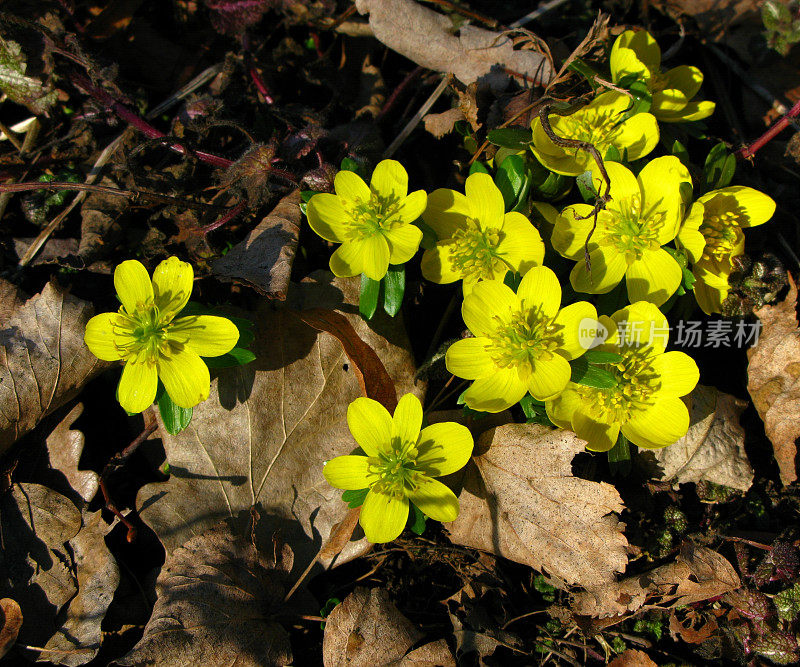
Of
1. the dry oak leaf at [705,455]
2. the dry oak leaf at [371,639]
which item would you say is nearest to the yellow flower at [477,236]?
Result: the dry oak leaf at [705,455]

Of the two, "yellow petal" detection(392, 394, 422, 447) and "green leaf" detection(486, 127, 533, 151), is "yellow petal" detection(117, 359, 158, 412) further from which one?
"green leaf" detection(486, 127, 533, 151)

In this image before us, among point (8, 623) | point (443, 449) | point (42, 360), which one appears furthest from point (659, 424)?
point (8, 623)

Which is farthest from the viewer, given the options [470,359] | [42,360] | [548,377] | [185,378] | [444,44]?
[444,44]

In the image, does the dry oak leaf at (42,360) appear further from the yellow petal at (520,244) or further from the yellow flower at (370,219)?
the yellow petal at (520,244)

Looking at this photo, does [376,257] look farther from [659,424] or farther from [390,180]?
[659,424]

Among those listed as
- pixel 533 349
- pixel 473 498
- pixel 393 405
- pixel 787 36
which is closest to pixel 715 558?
pixel 473 498

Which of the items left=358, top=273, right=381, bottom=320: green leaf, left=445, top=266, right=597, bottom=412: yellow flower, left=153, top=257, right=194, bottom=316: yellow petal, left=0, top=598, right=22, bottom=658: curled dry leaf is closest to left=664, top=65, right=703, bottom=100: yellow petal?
left=445, top=266, right=597, bottom=412: yellow flower
